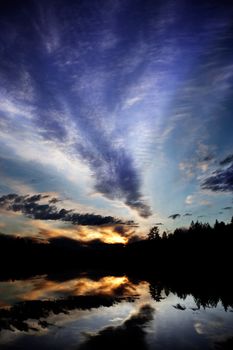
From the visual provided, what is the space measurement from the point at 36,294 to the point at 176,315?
20145mm

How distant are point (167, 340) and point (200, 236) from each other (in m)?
115

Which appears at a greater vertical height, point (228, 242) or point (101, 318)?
point (228, 242)

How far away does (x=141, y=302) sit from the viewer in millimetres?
33500

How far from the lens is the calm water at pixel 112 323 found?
17661 mm

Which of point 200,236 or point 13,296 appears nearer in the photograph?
point 13,296

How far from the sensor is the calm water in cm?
1766

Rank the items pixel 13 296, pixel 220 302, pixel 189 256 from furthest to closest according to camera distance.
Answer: pixel 189 256, pixel 13 296, pixel 220 302

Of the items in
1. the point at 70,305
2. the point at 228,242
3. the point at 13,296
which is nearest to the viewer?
the point at 70,305

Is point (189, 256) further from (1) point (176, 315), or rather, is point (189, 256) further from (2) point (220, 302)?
(1) point (176, 315)

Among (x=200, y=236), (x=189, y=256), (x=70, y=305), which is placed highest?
(x=200, y=236)

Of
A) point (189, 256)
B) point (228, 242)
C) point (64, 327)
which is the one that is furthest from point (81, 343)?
point (189, 256)

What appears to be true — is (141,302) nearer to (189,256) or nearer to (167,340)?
(167,340)

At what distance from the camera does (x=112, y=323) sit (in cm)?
2289

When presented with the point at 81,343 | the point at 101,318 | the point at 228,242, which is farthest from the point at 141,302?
the point at 228,242
